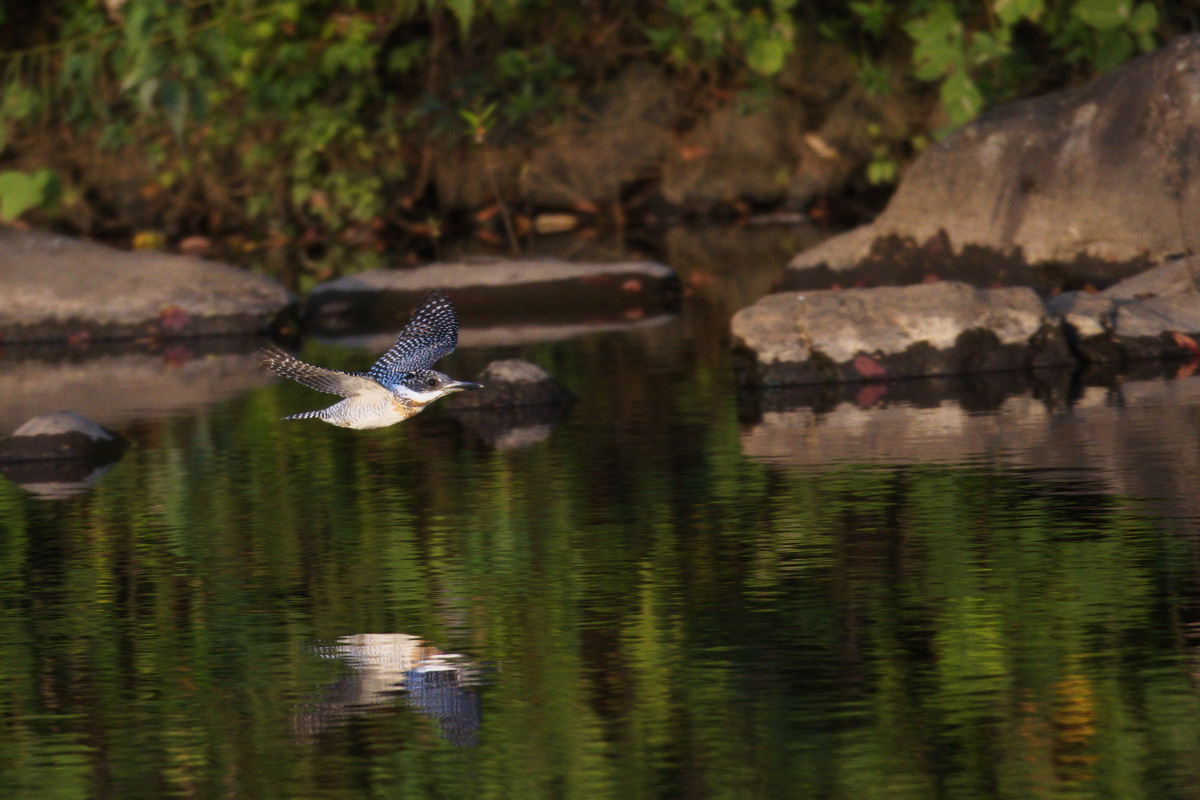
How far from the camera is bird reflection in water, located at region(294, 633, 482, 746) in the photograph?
5.70 meters

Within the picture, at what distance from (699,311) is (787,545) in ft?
26.9

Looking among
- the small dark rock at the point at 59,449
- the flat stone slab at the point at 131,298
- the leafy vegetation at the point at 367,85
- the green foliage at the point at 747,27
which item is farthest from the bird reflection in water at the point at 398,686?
the leafy vegetation at the point at 367,85

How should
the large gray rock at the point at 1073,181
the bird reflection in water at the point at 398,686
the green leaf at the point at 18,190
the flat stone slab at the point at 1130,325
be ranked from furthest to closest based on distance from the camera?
the green leaf at the point at 18,190 < the large gray rock at the point at 1073,181 < the flat stone slab at the point at 1130,325 < the bird reflection in water at the point at 398,686

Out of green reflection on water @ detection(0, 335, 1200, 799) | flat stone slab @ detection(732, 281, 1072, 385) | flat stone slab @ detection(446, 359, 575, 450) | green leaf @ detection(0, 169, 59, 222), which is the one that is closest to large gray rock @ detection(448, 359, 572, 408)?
flat stone slab @ detection(446, 359, 575, 450)

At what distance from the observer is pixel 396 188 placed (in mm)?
24375

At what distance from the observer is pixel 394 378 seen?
8.64 m

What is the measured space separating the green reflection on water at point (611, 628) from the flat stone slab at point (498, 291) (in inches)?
248

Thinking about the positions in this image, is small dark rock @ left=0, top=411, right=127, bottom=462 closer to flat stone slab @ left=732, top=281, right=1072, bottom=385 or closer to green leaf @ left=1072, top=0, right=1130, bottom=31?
flat stone slab @ left=732, top=281, right=1072, bottom=385

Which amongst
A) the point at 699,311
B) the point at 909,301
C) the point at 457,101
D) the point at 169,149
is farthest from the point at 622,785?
the point at 169,149

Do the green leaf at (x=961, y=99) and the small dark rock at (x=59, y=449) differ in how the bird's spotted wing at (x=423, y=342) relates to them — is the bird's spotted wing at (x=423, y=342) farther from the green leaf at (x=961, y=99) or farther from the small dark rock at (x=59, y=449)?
the green leaf at (x=961, y=99)

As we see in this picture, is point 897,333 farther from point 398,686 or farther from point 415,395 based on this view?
point 398,686

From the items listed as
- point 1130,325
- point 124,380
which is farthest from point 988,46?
point 124,380

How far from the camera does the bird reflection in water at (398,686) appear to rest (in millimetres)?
5699

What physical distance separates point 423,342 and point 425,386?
2.71 ft
